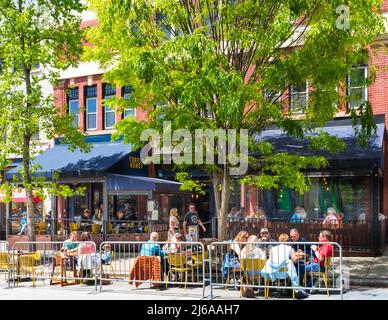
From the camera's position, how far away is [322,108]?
1286 cm

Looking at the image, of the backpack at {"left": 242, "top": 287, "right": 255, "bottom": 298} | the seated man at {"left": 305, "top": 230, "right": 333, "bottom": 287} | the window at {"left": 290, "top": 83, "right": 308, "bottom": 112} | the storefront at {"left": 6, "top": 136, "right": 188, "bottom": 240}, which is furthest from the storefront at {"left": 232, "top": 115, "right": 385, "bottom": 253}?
the backpack at {"left": 242, "top": 287, "right": 255, "bottom": 298}

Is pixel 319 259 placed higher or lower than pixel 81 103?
lower

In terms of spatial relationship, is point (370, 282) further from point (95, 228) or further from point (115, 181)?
point (95, 228)

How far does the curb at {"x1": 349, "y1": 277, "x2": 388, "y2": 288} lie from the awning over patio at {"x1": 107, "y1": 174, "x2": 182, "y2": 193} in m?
7.52

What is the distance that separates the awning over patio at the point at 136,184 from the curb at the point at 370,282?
7.52 meters

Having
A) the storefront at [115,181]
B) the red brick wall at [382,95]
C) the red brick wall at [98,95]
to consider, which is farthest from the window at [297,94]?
the red brick wall at [98,95]

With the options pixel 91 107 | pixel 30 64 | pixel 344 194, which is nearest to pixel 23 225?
pixel 91 107

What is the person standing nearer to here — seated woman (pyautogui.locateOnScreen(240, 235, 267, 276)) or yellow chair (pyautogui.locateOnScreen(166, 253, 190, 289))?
yellow chair (pyautogui.locateOnScreen(166, 253, 190, 289))

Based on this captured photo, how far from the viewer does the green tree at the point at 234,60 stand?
11797mm

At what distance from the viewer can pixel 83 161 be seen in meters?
20.0

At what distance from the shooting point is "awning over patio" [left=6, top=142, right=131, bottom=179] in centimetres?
1920

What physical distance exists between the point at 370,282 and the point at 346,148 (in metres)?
5.13

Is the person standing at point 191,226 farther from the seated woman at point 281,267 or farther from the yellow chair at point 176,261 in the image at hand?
the seated woman at point 281,267

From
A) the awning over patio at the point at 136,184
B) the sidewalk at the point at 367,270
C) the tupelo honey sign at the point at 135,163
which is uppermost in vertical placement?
the tupelo honey sign at the point at 135,163
